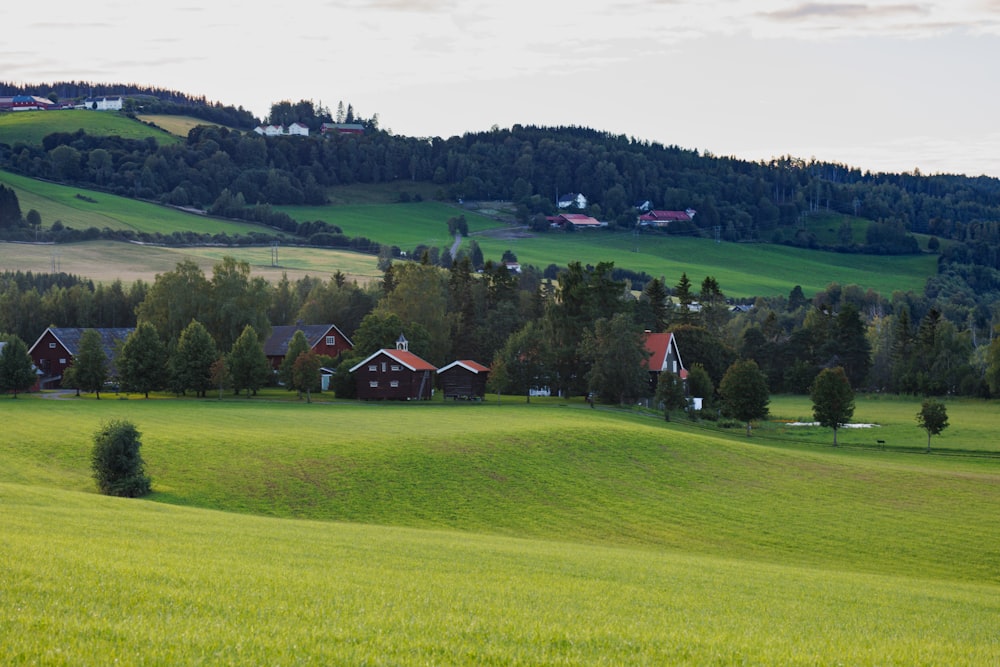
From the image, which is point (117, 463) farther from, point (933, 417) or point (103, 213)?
point (103, 213)

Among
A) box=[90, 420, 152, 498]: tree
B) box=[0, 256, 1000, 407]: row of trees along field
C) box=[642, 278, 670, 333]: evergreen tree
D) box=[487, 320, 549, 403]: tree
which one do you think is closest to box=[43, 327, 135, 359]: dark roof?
box=[0, 256, 1000, 407]: row of trees along field

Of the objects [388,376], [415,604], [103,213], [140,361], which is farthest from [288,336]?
[103,213]

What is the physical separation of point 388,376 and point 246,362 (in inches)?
491

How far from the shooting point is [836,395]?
231 ft

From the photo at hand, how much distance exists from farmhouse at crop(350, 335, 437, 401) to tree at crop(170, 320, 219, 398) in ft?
41.4

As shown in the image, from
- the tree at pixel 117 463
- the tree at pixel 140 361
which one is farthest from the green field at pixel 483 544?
the tree at pixel 140 361

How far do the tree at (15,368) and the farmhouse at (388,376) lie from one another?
89.9 feet

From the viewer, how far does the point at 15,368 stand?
8294cm

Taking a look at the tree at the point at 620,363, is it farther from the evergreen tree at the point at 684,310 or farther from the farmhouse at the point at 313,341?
the farmhouse at the point at 313,341

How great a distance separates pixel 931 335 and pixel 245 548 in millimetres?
108255

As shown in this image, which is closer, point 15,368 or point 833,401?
point 833,401

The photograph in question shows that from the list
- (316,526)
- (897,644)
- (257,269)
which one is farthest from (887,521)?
(257,269)

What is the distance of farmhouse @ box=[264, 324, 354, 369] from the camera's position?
10531 centimetres

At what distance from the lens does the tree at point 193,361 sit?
8481 centimetres
